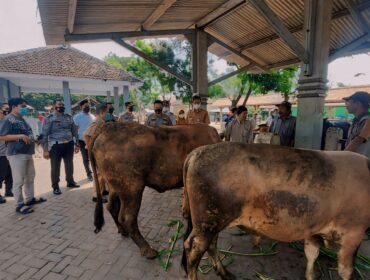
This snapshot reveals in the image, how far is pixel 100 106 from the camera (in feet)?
16.8

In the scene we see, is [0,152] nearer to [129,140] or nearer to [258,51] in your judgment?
[129,140]

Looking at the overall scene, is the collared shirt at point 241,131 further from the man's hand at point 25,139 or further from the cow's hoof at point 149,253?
the man's hand at point 25,139

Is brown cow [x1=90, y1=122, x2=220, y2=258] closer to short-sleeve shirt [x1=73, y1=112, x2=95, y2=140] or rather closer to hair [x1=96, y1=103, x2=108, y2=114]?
hair [x1=96, y1=103, x2=108, y2=114]

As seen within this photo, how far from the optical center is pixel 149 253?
307 cm

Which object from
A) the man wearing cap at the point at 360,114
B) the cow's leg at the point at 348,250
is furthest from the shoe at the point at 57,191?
the man wearing cap at the point at 360,114

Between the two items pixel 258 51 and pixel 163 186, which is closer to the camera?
pixel 163 186

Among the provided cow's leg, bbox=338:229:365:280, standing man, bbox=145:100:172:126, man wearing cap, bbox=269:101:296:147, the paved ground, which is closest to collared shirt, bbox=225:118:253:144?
man wearing cap, bbox=269:101:296:147

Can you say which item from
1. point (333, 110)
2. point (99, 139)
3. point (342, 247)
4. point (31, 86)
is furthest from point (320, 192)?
point (333, 110)

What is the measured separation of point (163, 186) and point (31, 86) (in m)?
16.8

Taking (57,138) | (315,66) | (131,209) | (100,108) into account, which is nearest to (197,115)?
(100,108)

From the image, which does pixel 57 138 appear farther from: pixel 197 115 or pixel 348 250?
pixel 348 250

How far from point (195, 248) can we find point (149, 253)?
101cm

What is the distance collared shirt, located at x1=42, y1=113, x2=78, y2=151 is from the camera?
5348 millimetres

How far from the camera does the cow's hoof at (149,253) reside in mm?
3057
